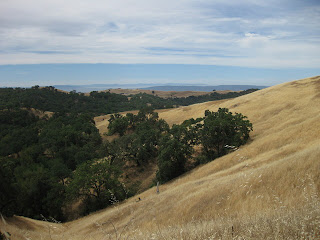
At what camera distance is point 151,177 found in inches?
1618

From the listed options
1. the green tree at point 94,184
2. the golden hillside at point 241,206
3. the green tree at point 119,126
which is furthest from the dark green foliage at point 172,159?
the green tree at point 119,126

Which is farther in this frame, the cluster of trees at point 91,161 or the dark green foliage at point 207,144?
the dark green foliage at point 207,144

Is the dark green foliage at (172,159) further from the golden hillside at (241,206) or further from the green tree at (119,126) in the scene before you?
the green tree at (119,126)

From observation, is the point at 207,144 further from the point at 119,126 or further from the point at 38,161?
the point at 38,161

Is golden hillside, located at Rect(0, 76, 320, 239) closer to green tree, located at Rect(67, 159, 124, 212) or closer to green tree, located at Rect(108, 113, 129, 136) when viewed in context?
green tree, located at Rect(67, 159, 124, 212)

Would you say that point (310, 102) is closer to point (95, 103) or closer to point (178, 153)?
point (178, 153)

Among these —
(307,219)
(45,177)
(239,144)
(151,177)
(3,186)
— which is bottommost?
(151,177)

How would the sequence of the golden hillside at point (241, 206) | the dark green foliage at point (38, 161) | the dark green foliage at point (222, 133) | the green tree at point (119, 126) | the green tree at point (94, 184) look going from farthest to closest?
the green tree at point (119, 126)
the dark green foliage at point (222, 133)
the green tree at point (94, 184)
the dark green foliage at point (38, 161)
the golden hillside at point (241, 206)

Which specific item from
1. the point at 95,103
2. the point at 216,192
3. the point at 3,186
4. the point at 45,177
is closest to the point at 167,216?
the point at 216,192

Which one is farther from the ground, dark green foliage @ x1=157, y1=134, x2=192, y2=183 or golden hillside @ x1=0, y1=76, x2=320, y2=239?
golden hillside @ x1=0, y1=76, x2=320, y2=239

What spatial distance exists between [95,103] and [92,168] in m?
127

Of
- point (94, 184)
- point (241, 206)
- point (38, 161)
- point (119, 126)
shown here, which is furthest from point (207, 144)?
point (38, 161)

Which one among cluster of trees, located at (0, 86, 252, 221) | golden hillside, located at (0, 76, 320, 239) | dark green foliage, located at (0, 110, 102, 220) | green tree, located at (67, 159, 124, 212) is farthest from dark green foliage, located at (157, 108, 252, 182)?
dark green foliage, located at (0, 110, 102, 220)

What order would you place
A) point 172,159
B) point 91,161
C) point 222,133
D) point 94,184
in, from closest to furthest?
point 94,184 < point 222,133 < point 172,159 < point 91,161
